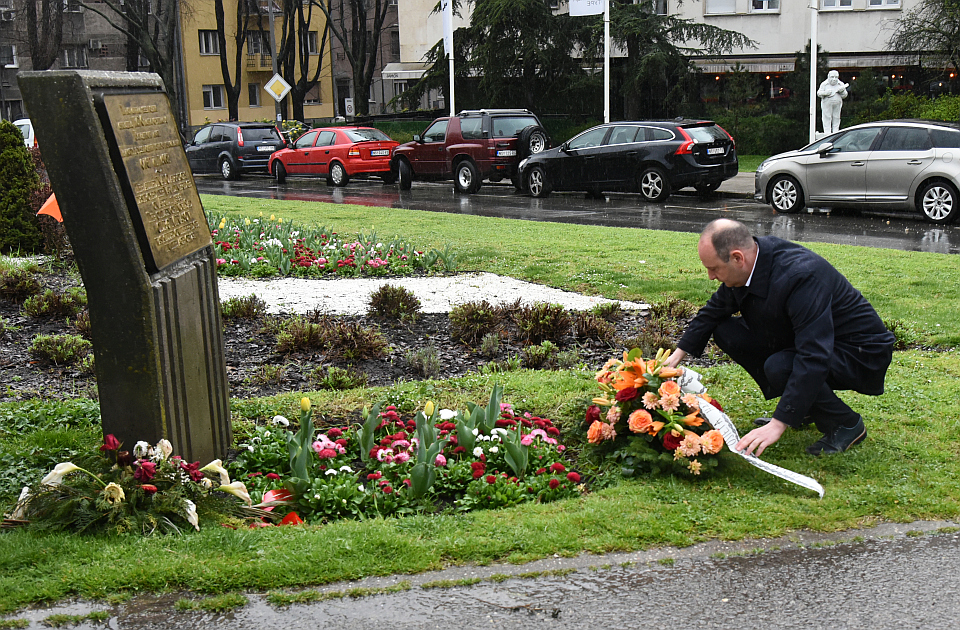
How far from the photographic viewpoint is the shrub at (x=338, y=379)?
6.36 m

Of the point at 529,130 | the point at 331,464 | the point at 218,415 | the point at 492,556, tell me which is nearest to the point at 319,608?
the point at 492,556

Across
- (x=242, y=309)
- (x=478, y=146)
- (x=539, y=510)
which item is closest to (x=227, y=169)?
(x=478, y=146)

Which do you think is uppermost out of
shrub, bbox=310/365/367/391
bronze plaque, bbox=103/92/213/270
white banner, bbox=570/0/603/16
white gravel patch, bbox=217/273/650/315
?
white banner, bbox=570/0/603/16

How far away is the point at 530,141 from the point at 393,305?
1648 centimetres

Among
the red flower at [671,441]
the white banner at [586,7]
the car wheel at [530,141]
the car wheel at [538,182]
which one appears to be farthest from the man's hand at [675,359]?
the white banner at [586,7]

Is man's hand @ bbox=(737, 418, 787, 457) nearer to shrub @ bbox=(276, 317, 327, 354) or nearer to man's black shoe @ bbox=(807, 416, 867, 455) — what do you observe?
man's black shoe @ bbox=(807, 416, 867, 455)

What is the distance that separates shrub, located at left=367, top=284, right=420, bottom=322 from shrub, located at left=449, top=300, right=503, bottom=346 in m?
0.67

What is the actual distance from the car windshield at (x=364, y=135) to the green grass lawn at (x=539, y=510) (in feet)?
73.6

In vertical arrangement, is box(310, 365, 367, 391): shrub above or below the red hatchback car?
below

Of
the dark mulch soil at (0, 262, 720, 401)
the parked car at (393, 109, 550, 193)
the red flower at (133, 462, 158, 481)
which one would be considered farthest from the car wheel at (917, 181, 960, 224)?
the red flower at (133, 462, 158, 481)

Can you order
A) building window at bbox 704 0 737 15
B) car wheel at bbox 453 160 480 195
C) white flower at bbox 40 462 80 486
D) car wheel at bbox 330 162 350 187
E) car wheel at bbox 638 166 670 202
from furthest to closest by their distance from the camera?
1. building window at bbox 704 0 737 15
2. car wheel at bbox 330 162 350 187
3. car wheel at bbox 453 160 480 195
4. car wheel at bbox 638 166 670 202
5. white flower at bbox 40 462 80 486

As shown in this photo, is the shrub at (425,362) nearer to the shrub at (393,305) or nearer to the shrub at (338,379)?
the shrub at (338,379)

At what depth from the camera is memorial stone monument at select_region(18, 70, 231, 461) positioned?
3768 millimetres

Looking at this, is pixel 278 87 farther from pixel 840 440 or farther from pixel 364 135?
pixel 840 440
